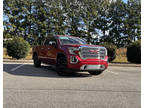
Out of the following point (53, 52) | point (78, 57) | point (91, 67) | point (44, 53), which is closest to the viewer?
point (78, 57)

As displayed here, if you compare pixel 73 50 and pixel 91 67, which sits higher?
pixel 73 50

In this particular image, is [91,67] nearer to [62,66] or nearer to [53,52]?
[62,66]

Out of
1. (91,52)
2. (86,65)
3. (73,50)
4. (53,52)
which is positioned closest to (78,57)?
(73,50)

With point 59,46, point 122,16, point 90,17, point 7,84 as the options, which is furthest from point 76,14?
point 7,84

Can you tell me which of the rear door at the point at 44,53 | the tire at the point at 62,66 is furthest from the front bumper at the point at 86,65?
the rear door at the point at 44,53

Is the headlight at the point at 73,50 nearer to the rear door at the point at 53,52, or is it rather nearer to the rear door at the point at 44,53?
the rear door at the point at 53,52

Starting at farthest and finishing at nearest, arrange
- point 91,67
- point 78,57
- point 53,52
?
point 53,52, point 91,67, point 78,57

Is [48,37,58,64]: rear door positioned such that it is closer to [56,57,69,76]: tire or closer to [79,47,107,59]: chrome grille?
[56,57,69,76]: tire

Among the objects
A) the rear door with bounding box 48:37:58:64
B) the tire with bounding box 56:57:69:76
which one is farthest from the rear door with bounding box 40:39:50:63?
the tire with bounding box 56:57:69:76

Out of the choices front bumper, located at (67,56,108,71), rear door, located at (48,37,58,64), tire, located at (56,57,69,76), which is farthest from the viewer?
rear door, located at (48,37,58,64)

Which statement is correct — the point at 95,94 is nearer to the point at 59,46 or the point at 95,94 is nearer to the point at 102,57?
the point at 102,57

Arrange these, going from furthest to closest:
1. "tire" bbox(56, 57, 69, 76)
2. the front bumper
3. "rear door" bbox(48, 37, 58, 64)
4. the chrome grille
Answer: "rear door" bbox(48, 37, 58, 64), "tire" bbox(56, 57, 69, 76), the chrome grille, the front bumper

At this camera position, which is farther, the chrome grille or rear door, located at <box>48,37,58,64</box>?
rear door, located at <box>48,37,58,64</box>

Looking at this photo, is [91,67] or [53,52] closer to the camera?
→ [91,67]
